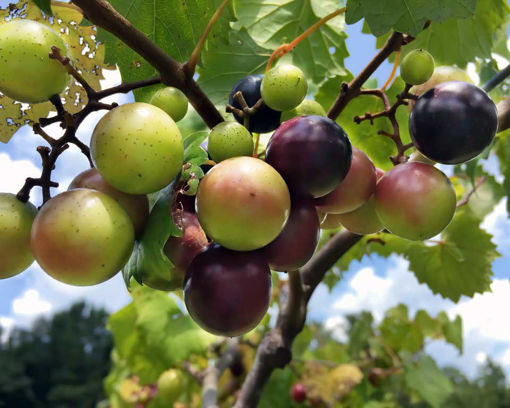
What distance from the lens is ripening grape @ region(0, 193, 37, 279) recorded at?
2.35ft

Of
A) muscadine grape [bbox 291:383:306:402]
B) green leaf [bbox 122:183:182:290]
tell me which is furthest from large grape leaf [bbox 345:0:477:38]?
muscadine grape [bbox 291:383:306:402]

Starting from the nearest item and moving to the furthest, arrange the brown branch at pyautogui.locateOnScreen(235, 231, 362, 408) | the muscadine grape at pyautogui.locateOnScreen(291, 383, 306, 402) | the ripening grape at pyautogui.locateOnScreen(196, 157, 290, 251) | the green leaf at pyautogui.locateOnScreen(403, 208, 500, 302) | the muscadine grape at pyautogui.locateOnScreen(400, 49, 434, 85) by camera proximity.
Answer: the ripening grape at pyautogui.locateOnScreen(196, 157, 290, 251) → the muscadine grape at pyautogui.locateOnScreen(400, 49, 434, 85) → the brown branch at pyautogui.locateOnScreen(235, 231, 362, 408) → the green leaf at pyautogui.locateOnScreen(403, 208, 500, 302) → the muscadine grape at pyautogui.locateOnScreen(291, 383, 306, 402)

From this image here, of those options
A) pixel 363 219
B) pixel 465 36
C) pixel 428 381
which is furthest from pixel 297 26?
pixel 428 381

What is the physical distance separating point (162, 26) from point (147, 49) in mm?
286

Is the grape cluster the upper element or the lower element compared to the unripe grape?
upper

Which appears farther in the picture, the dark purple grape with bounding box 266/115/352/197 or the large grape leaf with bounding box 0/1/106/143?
the large grape leaf with bounding box 0/1/106/143

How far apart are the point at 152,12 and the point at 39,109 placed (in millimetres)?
315

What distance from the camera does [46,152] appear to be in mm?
739

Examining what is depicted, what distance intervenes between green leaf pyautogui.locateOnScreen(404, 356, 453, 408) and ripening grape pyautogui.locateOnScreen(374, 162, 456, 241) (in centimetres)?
256


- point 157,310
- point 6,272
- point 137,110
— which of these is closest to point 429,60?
point 137,110

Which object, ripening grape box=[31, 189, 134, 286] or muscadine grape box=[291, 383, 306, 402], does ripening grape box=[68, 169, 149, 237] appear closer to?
ripening grape box=[31, 189, 134, 286]

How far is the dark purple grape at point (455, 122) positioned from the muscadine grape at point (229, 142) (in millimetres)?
284

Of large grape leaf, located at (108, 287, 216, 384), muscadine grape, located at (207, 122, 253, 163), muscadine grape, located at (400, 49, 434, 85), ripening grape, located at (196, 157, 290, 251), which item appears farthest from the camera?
large grape leaf, located at (108, 287, 216, 384)

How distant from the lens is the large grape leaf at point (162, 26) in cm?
102
